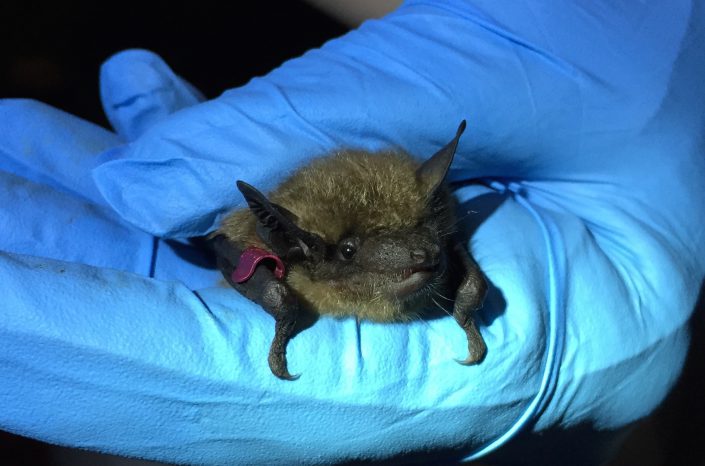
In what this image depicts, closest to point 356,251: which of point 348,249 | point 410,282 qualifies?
point 348,249

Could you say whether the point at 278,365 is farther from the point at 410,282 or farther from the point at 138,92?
the point at 138,92

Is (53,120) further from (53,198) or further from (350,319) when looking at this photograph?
(350,319)

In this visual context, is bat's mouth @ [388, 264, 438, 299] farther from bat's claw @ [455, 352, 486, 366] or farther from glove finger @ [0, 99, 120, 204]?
glove finger @ [0, 99, 120, 204]

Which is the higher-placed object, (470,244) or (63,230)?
(470,244)

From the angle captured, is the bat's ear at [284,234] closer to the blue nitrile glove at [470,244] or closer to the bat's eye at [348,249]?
the bat's eye at [348,249]

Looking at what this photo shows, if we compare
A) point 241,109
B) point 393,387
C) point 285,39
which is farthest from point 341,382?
point 285,39

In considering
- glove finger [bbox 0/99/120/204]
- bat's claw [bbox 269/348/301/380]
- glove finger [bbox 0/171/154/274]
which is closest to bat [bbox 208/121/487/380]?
bat's claw [bbox 269/348/301/380]

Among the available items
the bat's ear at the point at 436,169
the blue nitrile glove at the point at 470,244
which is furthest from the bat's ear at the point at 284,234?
the bat's ear at the point at 436,169
